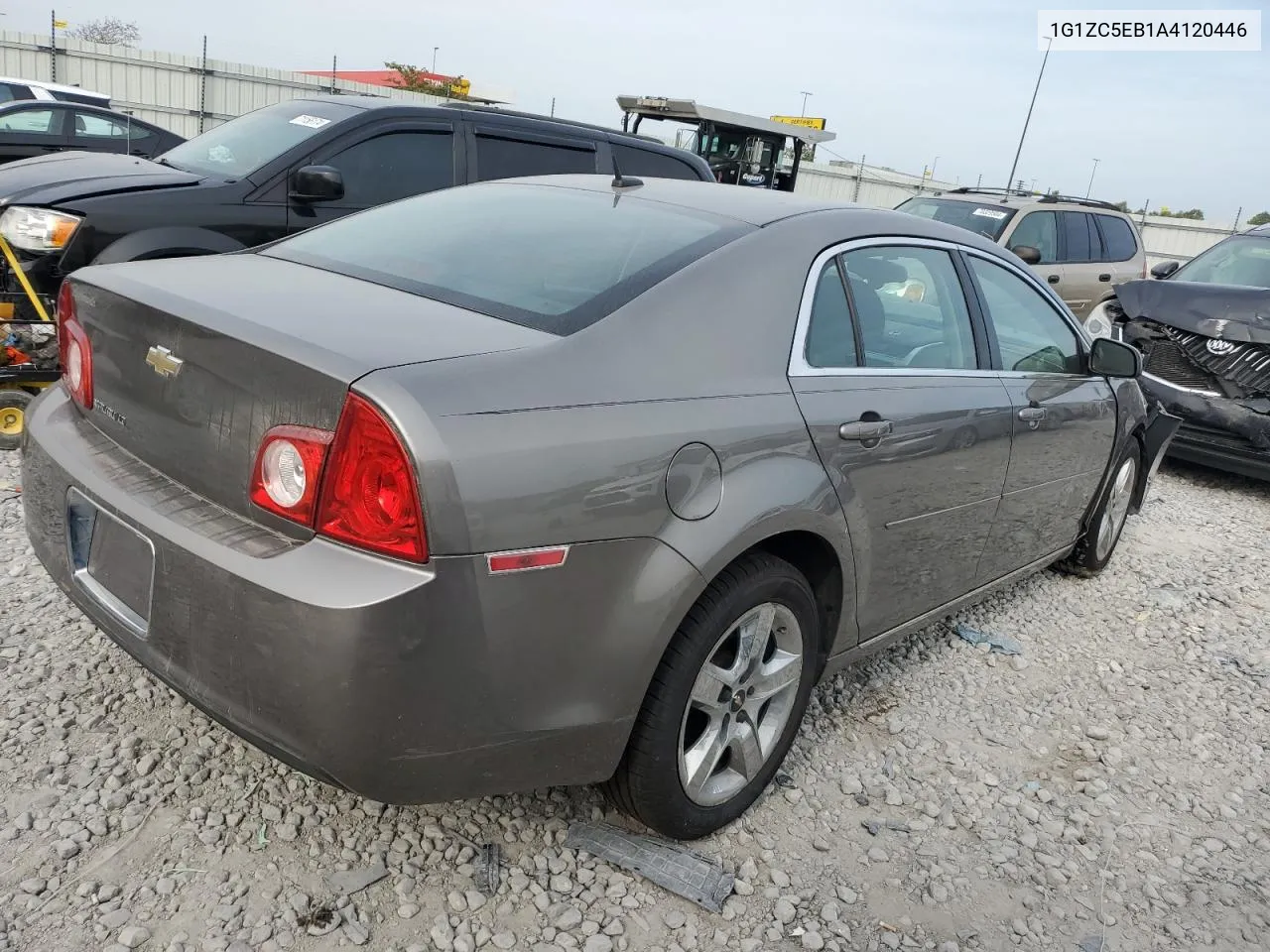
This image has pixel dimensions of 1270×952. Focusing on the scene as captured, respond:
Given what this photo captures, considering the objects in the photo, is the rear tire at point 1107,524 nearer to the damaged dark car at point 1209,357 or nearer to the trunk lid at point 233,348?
the damaged dark car at point 1209,357

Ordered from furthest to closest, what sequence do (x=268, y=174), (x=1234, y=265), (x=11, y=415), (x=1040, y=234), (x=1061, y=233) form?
(x=1061, y=233), (x=1040, y=234), (x=1234, y=265), (x=268, y=174), (x=11, y=415)

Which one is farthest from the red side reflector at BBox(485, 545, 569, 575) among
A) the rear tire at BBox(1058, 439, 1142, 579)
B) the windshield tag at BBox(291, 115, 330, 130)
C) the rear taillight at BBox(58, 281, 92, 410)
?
the windshield tag at BBox(291, 115, 330, 130)

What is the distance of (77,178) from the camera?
17.2ft

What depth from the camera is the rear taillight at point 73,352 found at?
8.18 ft

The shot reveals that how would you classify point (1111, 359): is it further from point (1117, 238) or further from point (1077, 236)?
point (1117, 238)

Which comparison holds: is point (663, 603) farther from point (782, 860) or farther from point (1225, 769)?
point (1225, 769)

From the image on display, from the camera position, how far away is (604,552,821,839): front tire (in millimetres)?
2271

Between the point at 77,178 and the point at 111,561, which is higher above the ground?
the point at 77,178

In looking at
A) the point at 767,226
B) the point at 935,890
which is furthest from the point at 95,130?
the point at 935,890

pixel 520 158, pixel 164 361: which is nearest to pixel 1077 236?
pixel 520 158

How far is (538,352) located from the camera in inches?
80.0

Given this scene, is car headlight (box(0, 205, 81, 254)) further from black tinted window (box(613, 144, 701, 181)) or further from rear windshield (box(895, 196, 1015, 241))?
rear windshield (box(895, 196, 1015, 241))

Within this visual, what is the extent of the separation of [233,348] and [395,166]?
443 centimetres

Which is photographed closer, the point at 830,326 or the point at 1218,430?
the point at 830,326
